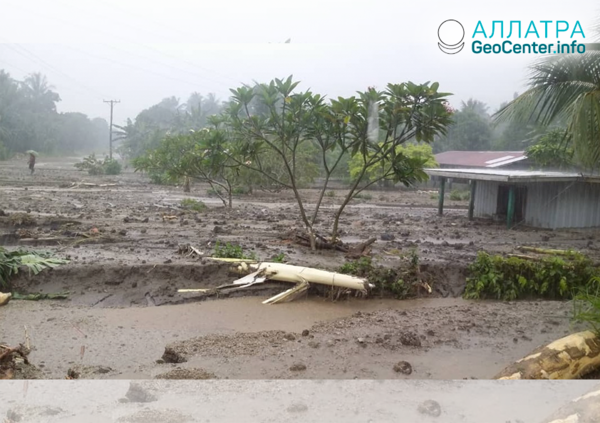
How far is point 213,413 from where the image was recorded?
281 cm

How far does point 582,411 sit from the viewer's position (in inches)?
90.8

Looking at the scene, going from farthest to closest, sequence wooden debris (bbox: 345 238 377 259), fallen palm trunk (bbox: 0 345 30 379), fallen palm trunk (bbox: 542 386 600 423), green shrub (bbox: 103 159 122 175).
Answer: green shrub (bbox: 103 159 122 175) → wooden debris (bbox: 345 238 377 259) → fallen palm trunk (bbox: 0 345 30 379) → fallen palm trunk (bbox: 542 386 600 423)

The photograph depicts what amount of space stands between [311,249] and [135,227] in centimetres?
453

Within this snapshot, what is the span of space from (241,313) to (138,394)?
14.4 ft

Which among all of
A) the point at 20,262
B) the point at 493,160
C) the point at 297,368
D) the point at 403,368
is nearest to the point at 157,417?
the point at 297,368

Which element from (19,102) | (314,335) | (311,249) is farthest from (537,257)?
(19,102)

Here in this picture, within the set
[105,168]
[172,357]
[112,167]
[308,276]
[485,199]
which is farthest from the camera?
[112,167]

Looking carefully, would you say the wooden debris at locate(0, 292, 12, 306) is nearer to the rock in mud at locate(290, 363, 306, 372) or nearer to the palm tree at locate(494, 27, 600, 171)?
the rock in mud at locate(290, 363, 306, 372)

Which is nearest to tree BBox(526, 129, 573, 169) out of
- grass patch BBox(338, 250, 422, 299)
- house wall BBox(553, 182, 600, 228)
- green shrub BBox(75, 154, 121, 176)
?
house wall BBox(553, 182, 600, 228)

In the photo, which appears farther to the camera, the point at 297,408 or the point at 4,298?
the point at 4,298

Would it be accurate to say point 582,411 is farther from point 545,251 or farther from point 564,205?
point 564,205

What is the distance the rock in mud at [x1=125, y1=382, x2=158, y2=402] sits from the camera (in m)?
2.94

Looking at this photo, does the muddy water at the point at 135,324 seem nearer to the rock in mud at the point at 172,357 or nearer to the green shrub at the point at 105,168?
the rock in mud at the point at 172,357

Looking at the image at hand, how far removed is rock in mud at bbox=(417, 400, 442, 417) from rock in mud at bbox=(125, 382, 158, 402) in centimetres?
139
